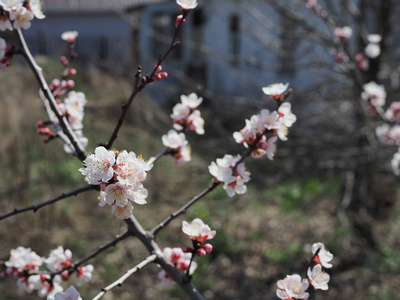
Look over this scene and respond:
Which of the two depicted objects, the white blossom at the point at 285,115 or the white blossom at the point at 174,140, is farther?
the white blossom at the point at 174,140

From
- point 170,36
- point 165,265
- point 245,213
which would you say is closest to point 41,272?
point 165,265

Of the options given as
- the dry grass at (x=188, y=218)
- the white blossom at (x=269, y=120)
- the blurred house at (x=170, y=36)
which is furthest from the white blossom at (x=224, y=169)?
the blurred house at (x=170, y=36)

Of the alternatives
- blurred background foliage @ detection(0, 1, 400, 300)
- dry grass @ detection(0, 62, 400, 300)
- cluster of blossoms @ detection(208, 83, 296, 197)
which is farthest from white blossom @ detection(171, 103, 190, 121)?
dry grass @ detection(0, 62, 400, 300)

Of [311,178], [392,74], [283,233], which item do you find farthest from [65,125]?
[311,178]

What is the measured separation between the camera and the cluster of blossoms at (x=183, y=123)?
151 cm

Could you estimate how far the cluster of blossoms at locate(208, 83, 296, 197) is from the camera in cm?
126

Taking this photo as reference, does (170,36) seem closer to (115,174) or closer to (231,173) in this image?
(231,173)

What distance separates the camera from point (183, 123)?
5.02ft

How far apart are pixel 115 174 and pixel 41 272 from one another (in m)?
0.75

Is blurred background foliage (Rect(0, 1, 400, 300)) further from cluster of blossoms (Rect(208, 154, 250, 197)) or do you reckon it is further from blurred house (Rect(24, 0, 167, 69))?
blurred house (Rect(24, 0, 167, 69))

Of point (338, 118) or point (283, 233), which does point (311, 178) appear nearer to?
point (283, 233)

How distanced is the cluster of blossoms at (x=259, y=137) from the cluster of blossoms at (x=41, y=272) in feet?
1.97

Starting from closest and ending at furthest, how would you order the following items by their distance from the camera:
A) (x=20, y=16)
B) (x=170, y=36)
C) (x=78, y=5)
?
(x=20, y=16) < (x=170, y=36) < (x=78, y=5)

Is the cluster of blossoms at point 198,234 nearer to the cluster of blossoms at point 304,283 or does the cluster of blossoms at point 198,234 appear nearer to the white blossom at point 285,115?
the cluster of blossoms at point 304,283
